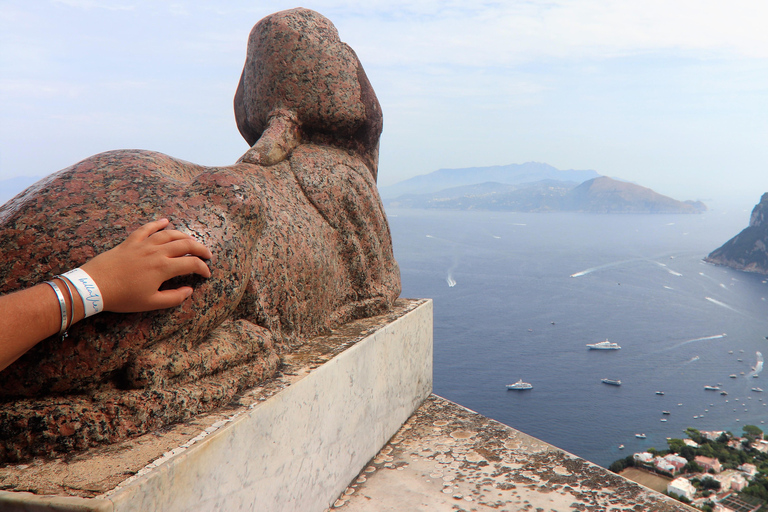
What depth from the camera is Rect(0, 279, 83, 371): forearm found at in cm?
195

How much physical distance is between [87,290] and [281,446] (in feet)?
4.28

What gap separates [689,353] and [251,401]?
51444mm

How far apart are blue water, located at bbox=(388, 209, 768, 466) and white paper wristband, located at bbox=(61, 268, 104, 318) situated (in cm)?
3635

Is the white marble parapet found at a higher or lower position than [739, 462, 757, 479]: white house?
higher

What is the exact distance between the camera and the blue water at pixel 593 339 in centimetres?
3934

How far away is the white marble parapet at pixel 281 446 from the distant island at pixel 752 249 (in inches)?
3480

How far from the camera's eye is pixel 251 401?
2.79 m

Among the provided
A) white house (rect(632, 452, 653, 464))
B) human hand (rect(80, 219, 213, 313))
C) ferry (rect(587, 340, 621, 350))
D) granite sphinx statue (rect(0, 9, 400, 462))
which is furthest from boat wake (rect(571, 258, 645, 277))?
human hand (rect(80, 219, 213, 313))

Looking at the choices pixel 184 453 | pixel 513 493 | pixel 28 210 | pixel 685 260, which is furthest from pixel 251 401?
pixel 685 260

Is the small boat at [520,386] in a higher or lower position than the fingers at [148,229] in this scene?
lower

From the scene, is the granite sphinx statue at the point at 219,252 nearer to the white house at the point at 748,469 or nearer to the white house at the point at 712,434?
the white house at the point at 748,469

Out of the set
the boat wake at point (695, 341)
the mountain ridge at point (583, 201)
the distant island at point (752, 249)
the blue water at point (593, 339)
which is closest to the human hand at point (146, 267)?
the blue water at point (593, 339)

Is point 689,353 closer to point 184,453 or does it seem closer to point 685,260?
point 685,260

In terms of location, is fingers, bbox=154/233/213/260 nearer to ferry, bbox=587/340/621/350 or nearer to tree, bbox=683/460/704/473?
tree, bbox=683/460/704/473
